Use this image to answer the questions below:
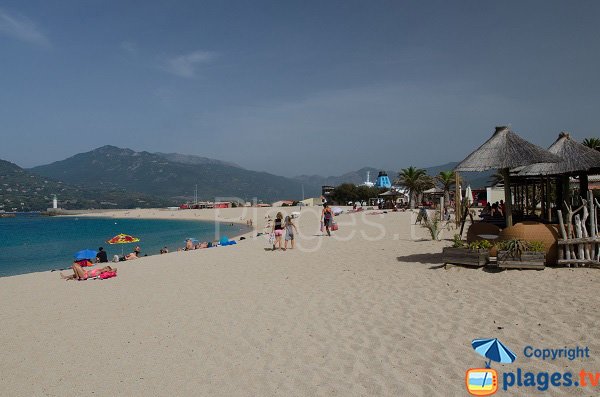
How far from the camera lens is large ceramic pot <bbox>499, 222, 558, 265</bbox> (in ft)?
27.3

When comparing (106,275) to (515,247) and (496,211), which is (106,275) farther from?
(496,211)

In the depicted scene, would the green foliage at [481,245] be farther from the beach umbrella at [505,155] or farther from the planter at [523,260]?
the beach umbrella at [505,155]

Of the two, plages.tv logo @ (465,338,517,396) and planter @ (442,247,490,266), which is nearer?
plages.tv logo @ (465,338,517,396)

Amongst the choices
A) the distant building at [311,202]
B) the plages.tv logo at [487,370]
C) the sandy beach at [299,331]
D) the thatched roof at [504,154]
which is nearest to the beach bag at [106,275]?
the sandy beach at [299,331]

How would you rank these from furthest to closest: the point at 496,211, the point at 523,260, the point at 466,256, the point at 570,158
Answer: the point at 496,211 < the point at 570,158 < the point at 466,256 < the point at 523,260

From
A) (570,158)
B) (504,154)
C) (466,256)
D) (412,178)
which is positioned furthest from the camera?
(412,178)

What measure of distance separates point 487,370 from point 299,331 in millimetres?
2452

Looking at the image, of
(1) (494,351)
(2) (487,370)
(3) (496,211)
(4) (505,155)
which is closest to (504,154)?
(4) (505,155)

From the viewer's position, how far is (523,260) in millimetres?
8117

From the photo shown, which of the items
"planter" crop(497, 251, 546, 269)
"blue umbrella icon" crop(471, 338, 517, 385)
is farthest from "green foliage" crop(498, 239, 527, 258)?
"blue umbrella icon" crop(471, 338, 517, 385)

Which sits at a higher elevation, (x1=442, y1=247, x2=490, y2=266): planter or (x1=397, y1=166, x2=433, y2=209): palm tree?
(x1=397, y1=166, x2=433, y2=209): palm tree

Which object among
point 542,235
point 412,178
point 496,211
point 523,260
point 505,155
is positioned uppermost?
point 412,178

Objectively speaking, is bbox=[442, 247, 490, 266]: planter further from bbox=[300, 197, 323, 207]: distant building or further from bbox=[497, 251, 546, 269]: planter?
bbox=[300, 197, 323, 207]: distant building

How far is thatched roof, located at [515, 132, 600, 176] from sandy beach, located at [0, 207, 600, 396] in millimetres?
2948
